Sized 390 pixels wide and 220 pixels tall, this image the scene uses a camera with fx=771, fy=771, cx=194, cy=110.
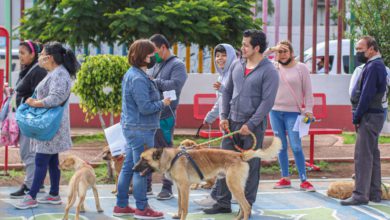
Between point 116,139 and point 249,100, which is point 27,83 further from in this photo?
point 249,100

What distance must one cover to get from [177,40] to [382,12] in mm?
5202

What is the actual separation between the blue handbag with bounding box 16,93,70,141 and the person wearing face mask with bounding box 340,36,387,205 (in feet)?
10.6

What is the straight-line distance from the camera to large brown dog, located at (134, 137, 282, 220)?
7.31 metres

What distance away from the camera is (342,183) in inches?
360

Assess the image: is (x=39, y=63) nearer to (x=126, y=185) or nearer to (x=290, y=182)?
(x=126, y=185)

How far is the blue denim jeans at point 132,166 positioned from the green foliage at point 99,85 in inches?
146

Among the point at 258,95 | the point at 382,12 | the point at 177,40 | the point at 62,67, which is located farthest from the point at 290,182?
the point at 382,12

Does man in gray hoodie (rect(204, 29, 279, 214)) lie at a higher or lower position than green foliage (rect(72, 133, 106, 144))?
higher

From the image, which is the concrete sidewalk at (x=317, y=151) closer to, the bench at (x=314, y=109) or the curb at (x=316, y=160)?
the curb at (x=316, y=160)

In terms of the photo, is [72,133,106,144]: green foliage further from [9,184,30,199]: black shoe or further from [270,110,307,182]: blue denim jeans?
[270,110,307,182]: blue denim jeans

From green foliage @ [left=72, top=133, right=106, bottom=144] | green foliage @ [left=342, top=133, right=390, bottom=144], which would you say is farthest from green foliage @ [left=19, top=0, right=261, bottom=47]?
green foliage @ [left=342, top=133, right=390, bottom=144]

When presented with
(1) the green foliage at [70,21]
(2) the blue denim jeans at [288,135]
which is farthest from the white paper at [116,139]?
(1) the green foliage at [70,21]

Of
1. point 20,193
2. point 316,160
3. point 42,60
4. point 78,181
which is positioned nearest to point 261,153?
point 78,181

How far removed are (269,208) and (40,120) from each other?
268cm
